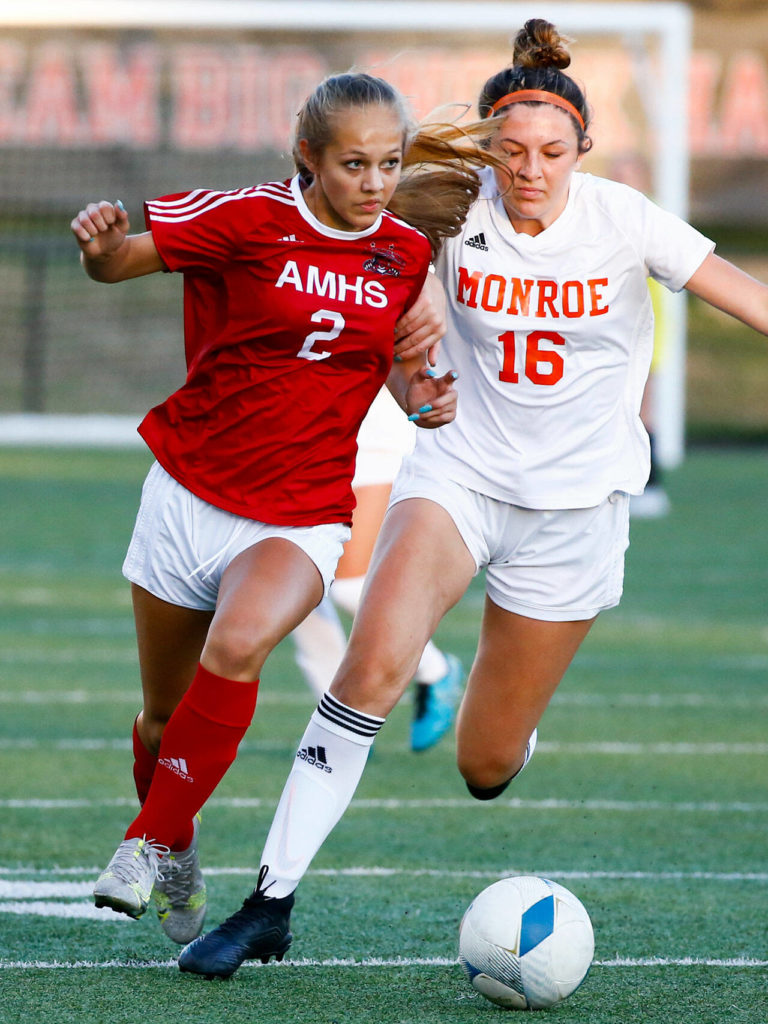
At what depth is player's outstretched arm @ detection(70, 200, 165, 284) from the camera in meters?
3.67

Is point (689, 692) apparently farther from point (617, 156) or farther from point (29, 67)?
point (29, 67)

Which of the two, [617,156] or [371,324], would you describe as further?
[617,156]

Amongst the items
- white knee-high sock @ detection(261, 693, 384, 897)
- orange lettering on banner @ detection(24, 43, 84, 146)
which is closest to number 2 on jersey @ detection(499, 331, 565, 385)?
white knee-high sock @ detection(261, 693, 384, 897)

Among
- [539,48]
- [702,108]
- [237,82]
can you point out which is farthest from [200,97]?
[539,48]

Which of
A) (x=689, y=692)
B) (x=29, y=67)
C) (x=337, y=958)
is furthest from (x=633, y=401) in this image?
(x=29, y=67)

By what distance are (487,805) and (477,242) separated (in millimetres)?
2375

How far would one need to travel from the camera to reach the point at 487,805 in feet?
19.8

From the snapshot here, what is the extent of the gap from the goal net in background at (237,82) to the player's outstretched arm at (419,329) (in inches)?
557

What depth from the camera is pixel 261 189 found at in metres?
3.94

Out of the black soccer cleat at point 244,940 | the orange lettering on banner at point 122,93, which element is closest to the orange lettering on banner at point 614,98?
the orange lettering on banner at point 122,93

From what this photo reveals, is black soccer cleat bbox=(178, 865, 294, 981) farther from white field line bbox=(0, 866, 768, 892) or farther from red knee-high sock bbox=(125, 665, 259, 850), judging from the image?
white field line bbox=(0, 866, 768, 892)

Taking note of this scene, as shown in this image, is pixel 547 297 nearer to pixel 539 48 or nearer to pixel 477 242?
pixel 477 242

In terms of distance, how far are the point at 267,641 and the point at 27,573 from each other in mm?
8239

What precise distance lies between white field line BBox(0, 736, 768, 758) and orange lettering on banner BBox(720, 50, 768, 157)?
1707 centimetres
